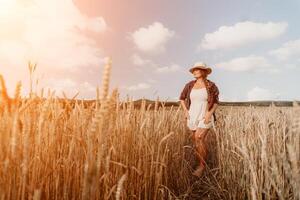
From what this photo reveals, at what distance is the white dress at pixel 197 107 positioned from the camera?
573 cm

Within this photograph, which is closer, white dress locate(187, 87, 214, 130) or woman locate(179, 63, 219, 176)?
woman locate(179, 63, 219, 176)

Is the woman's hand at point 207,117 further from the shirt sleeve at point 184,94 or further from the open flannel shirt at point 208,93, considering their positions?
the shirt sleeve at point 184,94

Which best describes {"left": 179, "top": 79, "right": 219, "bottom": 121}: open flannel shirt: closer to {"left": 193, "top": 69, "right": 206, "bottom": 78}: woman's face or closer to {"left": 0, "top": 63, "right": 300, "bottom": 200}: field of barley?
{"left": 193, "top": 69, "right": 206, "bottom": 78}: woman's face

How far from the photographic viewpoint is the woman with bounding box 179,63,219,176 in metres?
5.63

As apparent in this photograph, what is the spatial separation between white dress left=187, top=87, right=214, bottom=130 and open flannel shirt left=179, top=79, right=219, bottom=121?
76 millimetres

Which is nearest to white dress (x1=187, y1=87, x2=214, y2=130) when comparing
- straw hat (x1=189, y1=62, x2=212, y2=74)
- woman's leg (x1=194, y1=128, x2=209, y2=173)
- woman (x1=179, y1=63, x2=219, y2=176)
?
woman (x1=179, y1=63, x2=219, y2=176)

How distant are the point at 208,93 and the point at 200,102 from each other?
0.62ft

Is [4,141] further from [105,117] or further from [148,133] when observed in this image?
[148,133]

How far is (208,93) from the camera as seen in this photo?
5.86 meters

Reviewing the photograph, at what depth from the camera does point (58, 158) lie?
252 centimetres

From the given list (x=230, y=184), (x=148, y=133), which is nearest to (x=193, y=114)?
(x=230, y=184)

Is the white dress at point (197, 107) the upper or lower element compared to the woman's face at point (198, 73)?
lower

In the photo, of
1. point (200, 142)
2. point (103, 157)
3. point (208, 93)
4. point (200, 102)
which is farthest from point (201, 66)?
point (103, 157)

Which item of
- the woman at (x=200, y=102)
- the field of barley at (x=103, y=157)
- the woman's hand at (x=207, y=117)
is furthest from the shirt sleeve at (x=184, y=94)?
the field of barley at (x=103, y=157)
